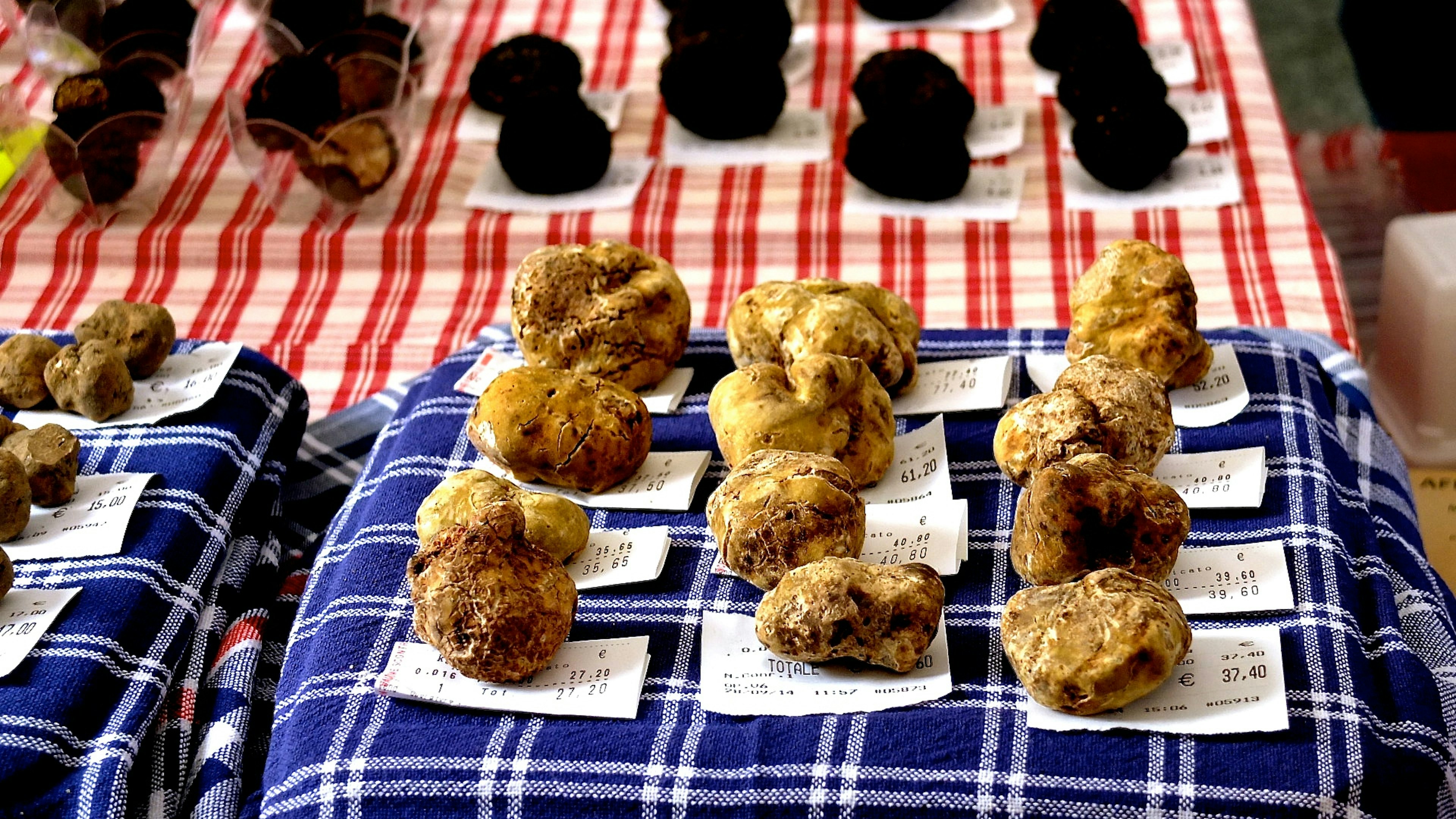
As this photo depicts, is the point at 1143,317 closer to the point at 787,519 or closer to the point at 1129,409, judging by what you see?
the point at 1129,409

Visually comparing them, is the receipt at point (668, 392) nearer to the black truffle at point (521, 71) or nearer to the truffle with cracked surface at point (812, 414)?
the truffle with cracked surface at point (812, 414)

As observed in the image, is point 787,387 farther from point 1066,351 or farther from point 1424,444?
point 1424,444

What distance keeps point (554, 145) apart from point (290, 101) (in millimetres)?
387

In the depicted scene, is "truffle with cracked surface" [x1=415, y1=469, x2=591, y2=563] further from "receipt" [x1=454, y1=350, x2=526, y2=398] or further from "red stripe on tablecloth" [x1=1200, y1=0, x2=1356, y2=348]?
"red stripe on tablecloth" [x1=1200, y1=0, x2=1356, y2=348]

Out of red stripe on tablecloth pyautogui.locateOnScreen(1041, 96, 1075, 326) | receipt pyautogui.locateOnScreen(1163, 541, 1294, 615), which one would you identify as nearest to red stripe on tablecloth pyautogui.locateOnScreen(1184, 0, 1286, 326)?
red stripe on tablecloth pyautogui.locateOnScreen(1041, 96, 1075, 326)

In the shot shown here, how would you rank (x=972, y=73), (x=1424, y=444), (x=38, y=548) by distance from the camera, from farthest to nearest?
(x=972, y=73), (x=1424, y=444), (x=38, y=548)

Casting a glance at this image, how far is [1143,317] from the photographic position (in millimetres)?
1551

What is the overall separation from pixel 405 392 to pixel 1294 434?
104cm

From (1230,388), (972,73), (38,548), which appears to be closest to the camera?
(38,548)

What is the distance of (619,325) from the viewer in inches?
62.4

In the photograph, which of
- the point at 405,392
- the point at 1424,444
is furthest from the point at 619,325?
the point at 1424,444

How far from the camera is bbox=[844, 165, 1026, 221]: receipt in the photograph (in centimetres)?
223

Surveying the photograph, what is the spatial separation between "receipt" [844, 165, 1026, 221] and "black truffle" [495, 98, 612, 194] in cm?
40

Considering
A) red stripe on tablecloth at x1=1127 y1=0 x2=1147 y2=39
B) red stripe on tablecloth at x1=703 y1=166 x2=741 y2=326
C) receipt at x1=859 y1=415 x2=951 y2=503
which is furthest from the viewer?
red stripe on tablecloth at x1=1127 y1=0 x2=1147 y2=39
